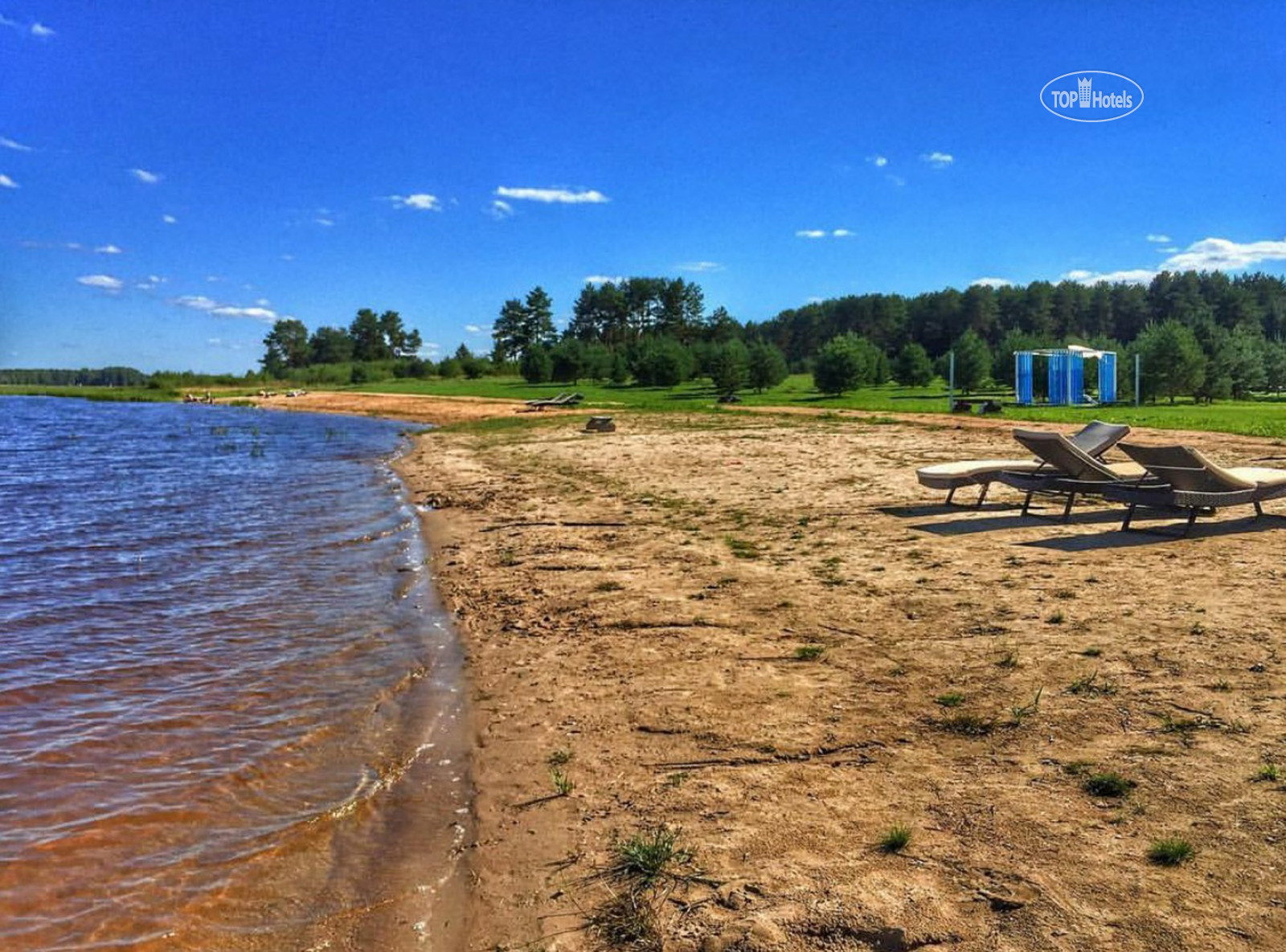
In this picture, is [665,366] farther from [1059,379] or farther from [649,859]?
[649,859]

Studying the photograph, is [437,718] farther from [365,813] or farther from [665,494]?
[665,494]

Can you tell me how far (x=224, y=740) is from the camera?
5.32 m

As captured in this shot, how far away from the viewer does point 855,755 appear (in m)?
4.29

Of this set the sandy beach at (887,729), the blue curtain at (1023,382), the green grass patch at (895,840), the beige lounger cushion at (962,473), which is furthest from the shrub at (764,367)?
the green grass patch at (895,840)

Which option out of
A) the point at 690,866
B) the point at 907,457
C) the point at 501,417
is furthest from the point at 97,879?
the point at 501,417

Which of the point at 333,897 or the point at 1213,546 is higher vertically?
the point at 1213,546

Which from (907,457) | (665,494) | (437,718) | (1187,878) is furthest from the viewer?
(907,457)

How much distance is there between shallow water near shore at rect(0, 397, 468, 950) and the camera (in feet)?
11.9

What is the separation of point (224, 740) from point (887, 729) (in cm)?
424

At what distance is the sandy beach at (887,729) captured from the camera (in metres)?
3.03

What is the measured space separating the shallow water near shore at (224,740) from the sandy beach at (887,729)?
1.57 feet

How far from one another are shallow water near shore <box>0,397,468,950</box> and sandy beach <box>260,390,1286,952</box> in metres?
0.48

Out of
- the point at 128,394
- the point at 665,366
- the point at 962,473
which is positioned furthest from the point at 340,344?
the point at 962,473

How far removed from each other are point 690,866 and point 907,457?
13.7 meters
